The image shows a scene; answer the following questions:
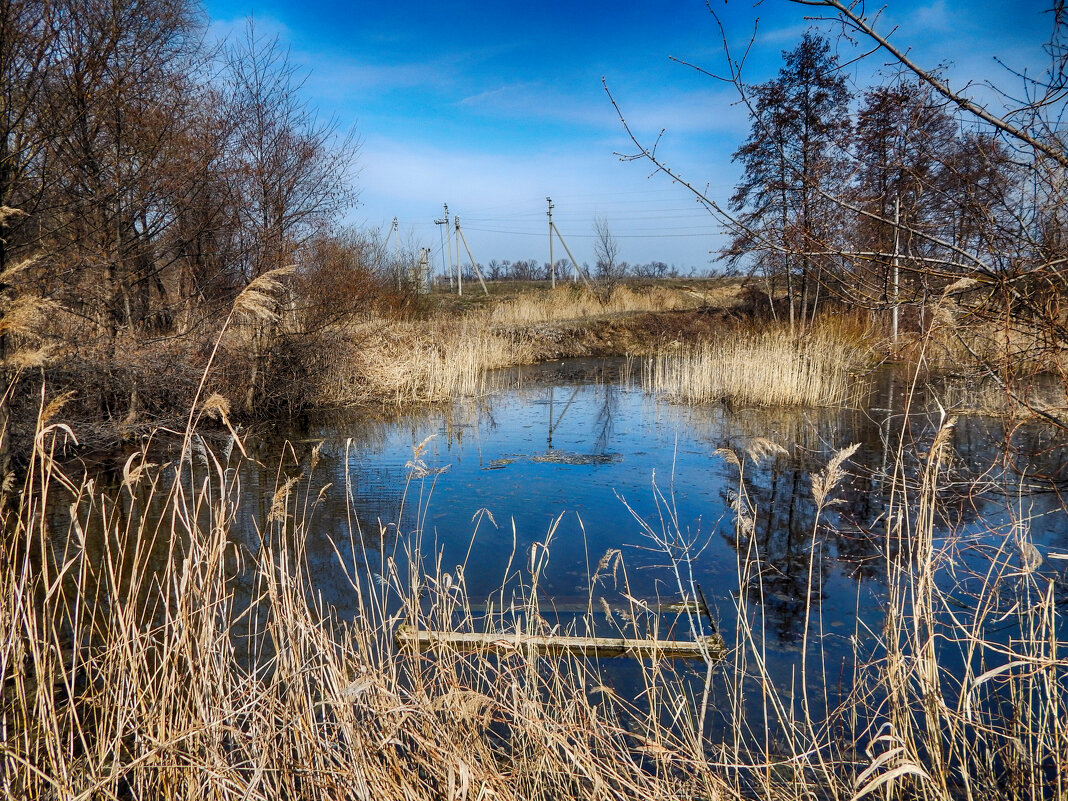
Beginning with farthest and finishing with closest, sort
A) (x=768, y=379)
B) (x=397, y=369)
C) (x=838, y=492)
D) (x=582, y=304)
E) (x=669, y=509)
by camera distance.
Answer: (x=582, y=304) < (x=397, y=369) < (x=768, y=379) < (x=838, y=492) < (x=669, y=509)

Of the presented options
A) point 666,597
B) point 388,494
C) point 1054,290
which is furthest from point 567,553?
point 1054,290

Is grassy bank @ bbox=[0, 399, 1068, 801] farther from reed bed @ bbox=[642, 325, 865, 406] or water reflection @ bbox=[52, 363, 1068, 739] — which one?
reed bed @ bbox=[642, 325, 865, 406]

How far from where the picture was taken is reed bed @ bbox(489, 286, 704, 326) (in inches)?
861

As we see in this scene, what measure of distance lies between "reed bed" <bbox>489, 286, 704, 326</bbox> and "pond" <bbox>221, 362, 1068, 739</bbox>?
11.2 meters

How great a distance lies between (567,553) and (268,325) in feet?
22.3

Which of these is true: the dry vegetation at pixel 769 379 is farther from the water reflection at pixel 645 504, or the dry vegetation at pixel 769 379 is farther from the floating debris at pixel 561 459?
the floating debris at pixel 561 459

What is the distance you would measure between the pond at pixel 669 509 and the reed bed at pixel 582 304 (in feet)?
36.9

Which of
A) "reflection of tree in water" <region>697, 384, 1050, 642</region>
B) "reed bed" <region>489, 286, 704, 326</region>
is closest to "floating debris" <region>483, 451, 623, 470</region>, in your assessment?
"reflection of tree in water" <region>697, 384, 1050, 642</region>

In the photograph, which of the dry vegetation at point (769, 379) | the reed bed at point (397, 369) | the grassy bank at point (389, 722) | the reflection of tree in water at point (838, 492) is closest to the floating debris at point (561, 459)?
the reflection of tree in water at point (838, 492)

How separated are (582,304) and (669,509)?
1956cm

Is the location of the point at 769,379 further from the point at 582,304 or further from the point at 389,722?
the point at 582,304

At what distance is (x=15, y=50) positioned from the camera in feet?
18.2

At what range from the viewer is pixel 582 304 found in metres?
24.3

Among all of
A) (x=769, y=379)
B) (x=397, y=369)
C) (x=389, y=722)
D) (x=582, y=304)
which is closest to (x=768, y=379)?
(x=769, y=379)
